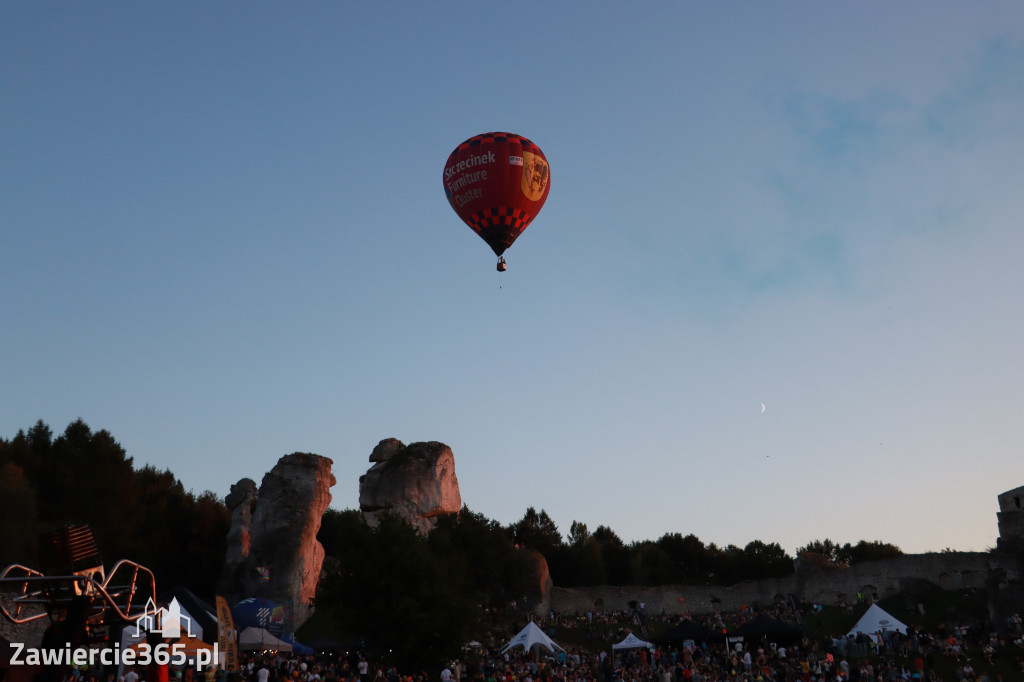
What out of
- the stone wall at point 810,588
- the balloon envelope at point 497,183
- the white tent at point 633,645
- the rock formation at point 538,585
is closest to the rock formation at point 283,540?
the rock formation at point 538,585

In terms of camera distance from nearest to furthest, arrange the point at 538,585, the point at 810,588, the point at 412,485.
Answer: the point at 538,585 → the point at 412,485 → the point at 810,588

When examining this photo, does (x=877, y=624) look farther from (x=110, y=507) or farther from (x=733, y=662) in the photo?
(x=110, y=507)

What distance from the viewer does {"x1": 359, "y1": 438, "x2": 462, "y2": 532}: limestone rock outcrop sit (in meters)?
56.5

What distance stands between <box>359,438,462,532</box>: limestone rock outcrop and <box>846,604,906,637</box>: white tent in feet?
98.4

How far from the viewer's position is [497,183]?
2608cm

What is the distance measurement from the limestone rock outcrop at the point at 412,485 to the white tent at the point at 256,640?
28.6 m

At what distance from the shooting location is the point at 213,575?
5047cm

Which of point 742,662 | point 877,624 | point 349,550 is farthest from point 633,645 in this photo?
point 349,550

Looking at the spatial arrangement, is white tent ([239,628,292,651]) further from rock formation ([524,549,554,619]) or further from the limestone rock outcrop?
rock formation ([524,549,554,619])

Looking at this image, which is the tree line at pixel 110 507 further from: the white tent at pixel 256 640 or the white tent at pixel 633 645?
the white tent at pixel 633 645

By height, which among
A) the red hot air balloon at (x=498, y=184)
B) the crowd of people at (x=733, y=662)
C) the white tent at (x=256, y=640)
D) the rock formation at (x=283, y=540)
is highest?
the red hot air balloon at (x=498, y=184)

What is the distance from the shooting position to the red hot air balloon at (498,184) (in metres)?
26.1

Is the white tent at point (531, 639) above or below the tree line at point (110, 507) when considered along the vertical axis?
below

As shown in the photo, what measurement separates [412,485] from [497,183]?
34.6m
